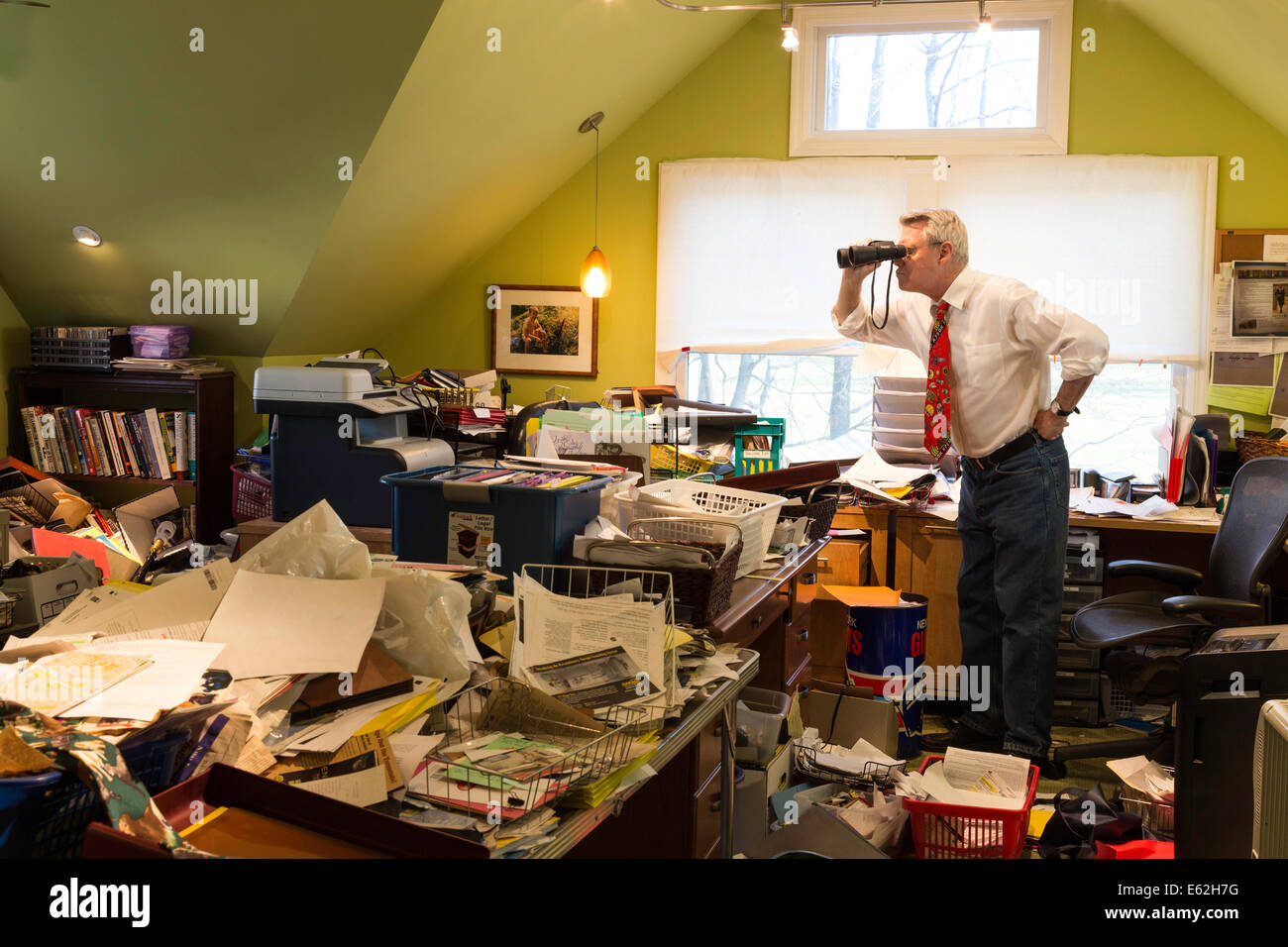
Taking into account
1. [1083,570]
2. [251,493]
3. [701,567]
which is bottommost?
[1083,570]

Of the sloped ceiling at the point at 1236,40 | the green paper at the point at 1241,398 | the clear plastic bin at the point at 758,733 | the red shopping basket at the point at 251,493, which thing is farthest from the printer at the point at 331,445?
the green paper at the point at 1241,398

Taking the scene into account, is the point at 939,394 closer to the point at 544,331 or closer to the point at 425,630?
the point at 425,630

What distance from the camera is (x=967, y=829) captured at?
103 inches

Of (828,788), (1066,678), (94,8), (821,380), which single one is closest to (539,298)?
(821,380)

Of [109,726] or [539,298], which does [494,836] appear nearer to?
[109,726]

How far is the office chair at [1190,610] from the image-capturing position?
3311 millimetres

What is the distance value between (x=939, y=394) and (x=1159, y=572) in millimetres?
1002

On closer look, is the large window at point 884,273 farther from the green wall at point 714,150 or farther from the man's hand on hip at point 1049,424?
the man's hand on hip at point 1049,424

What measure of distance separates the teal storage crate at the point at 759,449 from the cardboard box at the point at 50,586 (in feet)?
8.53

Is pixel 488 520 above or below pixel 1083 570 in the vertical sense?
above

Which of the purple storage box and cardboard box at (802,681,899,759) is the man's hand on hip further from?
the purple storage box

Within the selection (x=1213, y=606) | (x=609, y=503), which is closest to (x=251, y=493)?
(x=609, y=503)

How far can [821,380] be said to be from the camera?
538cm

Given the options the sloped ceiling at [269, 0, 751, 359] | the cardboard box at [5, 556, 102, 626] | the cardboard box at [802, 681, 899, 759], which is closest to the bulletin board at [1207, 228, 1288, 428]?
the sloped ceiling at [269, 0, 751, 359]
